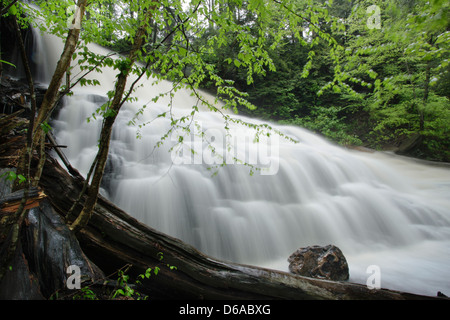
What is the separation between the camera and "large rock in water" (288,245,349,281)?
3303mm

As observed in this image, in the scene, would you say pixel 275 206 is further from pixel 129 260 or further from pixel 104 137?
pixel 104 137

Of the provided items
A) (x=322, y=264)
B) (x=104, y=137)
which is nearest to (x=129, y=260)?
(x=104, y=137)

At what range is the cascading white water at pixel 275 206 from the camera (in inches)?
168

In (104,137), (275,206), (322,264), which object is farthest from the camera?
(275,206)

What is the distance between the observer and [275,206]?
5.41 metres

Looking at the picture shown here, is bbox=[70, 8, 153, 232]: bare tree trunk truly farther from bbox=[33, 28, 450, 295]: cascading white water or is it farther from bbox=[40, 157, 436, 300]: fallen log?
bbox=[33, 28, 450, 295]: cascading white water

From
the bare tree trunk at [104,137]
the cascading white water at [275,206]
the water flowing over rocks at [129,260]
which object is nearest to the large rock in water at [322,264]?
the cascading white water at [275,206]

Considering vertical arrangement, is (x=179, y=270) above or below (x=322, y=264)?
above

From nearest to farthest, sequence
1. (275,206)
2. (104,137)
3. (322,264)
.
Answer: (104,137) → (322,264) → (275,206)

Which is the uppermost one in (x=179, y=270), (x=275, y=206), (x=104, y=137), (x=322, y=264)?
(x=104, y=137)

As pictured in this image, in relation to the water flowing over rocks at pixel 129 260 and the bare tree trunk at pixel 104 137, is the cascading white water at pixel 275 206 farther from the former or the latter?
the bare tree trunk at pixel 104 137

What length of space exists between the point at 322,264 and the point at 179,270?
243 cm

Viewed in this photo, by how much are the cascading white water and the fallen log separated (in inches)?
85.3

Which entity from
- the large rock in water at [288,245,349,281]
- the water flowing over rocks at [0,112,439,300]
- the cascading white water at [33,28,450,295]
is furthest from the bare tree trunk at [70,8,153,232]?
the large rock in water at [288,245,349,281]
